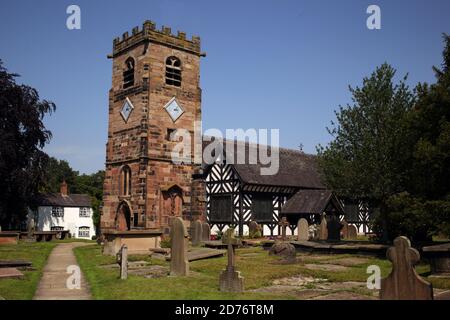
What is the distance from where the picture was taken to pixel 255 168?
3459cm

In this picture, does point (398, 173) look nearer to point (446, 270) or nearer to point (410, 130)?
point (410, 130)

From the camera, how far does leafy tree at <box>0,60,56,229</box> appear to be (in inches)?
1287

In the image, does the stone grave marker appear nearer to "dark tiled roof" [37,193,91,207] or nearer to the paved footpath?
the paved footpath

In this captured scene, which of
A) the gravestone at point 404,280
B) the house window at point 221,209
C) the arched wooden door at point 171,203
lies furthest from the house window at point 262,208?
the gravestone at point 404,280

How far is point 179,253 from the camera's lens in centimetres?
1238

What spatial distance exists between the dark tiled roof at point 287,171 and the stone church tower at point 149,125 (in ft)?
18.0

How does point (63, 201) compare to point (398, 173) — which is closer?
point (398, 173)

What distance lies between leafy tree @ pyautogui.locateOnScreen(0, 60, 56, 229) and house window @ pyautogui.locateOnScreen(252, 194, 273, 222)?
1760cm

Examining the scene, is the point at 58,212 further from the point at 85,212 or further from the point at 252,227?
the point at 252,227

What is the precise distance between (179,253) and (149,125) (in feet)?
53.8

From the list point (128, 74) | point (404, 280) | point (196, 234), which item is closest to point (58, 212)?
point (128, 74)

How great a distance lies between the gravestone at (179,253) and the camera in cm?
1229
